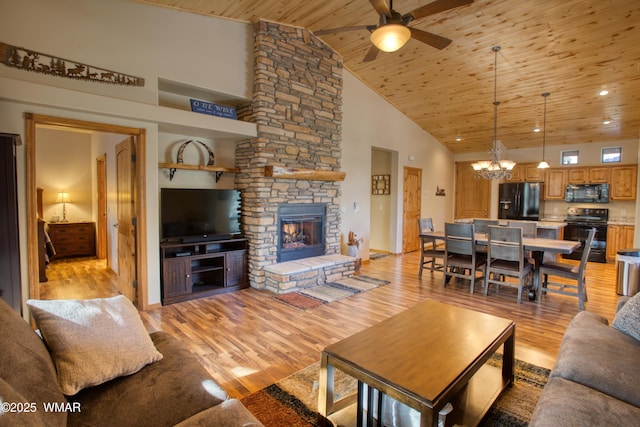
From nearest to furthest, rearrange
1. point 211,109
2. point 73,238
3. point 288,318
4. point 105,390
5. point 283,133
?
point 105,390
point 288,318
point 211,109
point 283,133
point 73,238

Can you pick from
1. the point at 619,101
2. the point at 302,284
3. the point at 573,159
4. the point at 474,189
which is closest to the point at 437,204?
the point at 474,189

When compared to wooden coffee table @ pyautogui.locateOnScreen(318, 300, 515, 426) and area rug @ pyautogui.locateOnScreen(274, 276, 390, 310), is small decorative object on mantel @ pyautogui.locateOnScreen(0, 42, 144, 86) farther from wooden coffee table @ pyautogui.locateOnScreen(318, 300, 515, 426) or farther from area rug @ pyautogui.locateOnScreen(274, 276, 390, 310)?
wooden coffee table @ pyautogui.locateOnScreen(318, 300, 515, 426)

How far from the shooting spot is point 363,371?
1713mm

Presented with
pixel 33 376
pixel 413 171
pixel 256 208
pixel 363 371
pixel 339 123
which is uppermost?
pixel 339 123

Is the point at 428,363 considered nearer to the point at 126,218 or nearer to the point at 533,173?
the point at 126,218

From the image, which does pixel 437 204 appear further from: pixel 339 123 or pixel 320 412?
pixel 320 412

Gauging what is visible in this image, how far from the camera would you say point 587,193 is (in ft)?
23.9

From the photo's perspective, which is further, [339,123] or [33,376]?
[339,123]

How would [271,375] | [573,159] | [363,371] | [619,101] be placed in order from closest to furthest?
[363,371]
[271,375]
[619,101]
[573,159]

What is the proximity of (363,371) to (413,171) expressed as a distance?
6938mm

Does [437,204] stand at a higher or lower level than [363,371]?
higher

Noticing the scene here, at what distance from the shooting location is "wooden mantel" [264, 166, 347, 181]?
4656 mm

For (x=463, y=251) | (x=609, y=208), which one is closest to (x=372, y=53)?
(x=463, y=251)

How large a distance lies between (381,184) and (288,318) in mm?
5132
